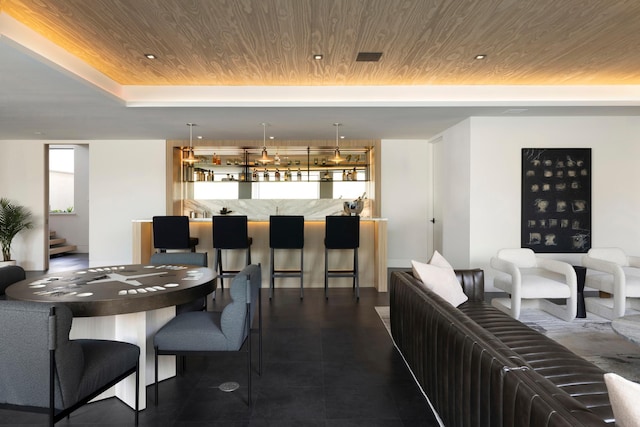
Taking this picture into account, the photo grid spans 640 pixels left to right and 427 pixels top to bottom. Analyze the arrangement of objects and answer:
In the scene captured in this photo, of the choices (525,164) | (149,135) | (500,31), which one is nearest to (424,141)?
(525,164)

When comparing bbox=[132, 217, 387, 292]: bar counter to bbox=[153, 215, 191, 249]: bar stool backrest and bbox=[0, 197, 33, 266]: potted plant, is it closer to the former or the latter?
bbox=[153, 215, 191, 249]: bar stool backrest

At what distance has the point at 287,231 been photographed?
5117 mm

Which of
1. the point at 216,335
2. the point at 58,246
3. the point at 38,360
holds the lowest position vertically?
the point at 58,246

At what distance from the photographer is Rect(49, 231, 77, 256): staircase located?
9.08m

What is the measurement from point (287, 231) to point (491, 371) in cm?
396

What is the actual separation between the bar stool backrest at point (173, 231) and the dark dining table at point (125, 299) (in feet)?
8.12

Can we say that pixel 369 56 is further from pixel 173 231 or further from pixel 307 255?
pixel 173 231

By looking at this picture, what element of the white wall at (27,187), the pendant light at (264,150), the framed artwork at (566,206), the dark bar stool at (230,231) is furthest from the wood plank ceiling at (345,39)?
the white wall at (27,187)

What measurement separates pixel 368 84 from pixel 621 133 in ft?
11.7

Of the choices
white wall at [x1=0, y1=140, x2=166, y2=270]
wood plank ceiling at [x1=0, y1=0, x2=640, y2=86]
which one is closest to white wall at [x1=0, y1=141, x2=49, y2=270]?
white wall at [x1=0, y1=140, x2=166, y2=270]

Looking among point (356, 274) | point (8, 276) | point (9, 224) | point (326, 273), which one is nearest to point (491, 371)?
point (8, 276)

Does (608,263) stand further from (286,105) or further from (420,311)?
(286,105)

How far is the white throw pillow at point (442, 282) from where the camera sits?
2945 mm

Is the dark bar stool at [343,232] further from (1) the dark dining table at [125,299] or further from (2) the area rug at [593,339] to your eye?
(1) the dark dining table at [125,299]
